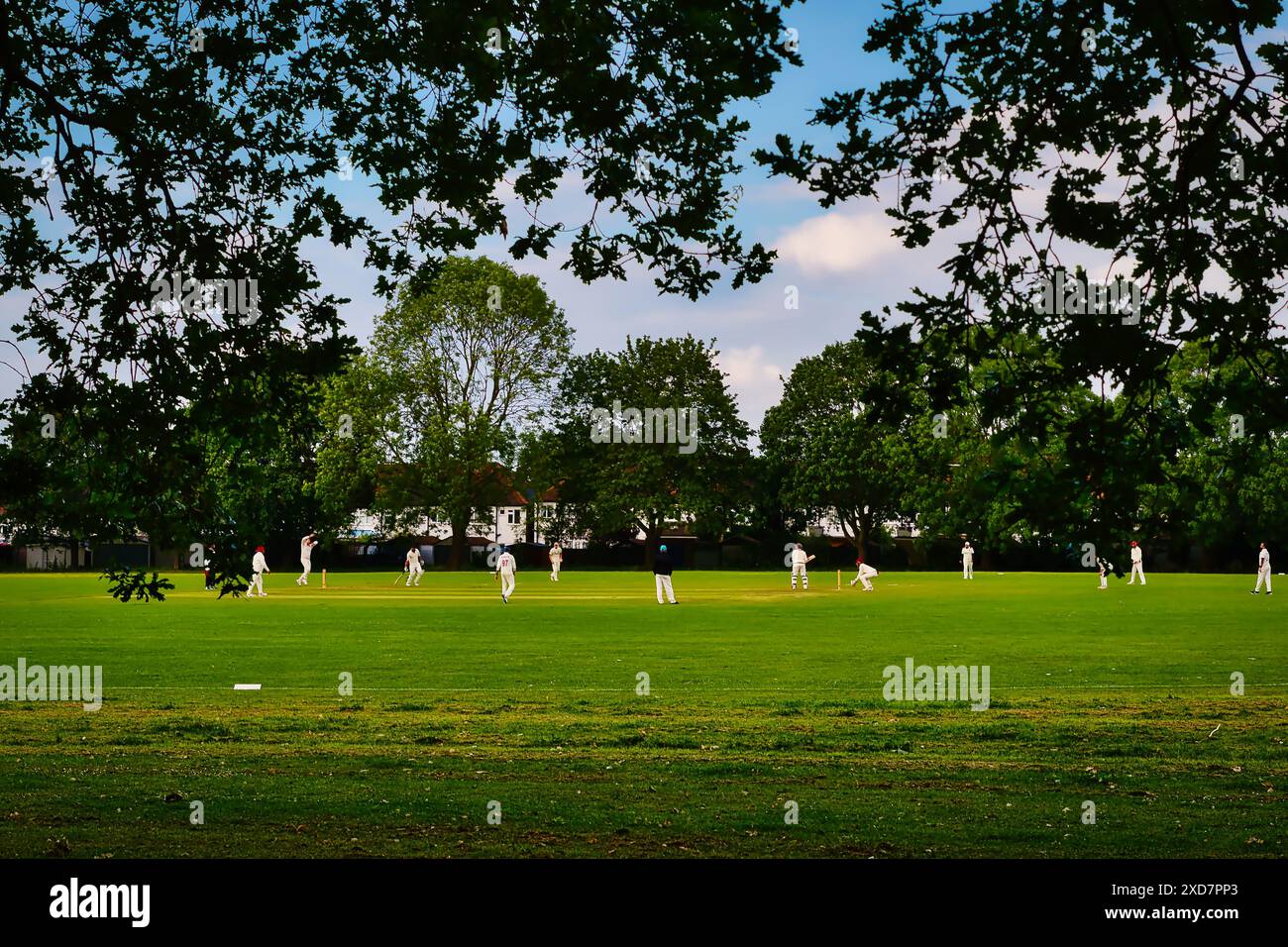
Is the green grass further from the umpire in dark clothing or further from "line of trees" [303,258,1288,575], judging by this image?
the umpire in dark clothing

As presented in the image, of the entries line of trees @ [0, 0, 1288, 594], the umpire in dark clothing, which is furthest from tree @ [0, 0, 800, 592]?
the umpire in dark clothing

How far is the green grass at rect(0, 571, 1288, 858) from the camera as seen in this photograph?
9.34 m

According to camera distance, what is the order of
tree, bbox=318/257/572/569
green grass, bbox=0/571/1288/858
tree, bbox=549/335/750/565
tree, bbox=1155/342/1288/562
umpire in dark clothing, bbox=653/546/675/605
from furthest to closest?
tree, bbox=549/335/750/565, tree, bbox=318/257/572/569, umpire in dark clothing, bbox=653/546/675/605, green grass, bbox=0/571/1288/858, tree, bbox=1155/342/1288/562

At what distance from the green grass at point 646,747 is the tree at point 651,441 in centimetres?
6413

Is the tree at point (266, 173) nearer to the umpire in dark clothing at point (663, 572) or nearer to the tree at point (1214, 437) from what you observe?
the tree at point (1214, 437)

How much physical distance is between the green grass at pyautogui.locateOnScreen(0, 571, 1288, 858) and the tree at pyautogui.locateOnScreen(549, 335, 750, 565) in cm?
6413

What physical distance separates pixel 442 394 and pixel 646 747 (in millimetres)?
65445

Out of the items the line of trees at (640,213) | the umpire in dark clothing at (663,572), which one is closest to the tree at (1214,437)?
the line of trees at (640,213)

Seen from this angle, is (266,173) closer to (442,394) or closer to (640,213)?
(640,213)

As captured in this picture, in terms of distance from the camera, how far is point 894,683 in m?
18.8

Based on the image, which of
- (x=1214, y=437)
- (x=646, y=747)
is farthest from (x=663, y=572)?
(x=1214, y=437)

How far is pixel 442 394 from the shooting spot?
77.1 meters
